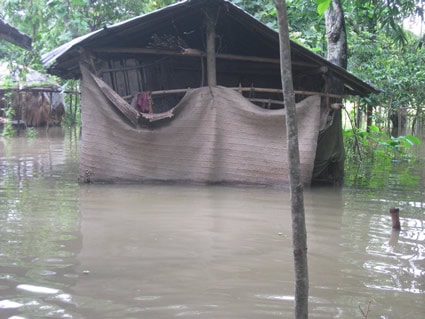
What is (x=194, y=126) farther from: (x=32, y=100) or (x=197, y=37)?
(x=32, y=100)

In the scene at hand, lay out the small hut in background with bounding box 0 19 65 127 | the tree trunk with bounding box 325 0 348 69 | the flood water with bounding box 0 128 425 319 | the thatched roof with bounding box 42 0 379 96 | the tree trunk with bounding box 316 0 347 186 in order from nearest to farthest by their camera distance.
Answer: the flood water with bounding box 0 128 425 319, the thatched roof with bounding box 42 0 379 96, the tree trunk with bounding box 316 0 347 186, the tree trunk with bounding box 325 0 348 69, the small hut in background with bounding box 0 19 65 127

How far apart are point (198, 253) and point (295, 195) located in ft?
6.90

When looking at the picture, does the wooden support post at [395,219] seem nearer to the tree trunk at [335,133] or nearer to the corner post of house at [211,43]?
the tree trunk at [335,133]

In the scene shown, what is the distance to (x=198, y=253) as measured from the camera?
392cm

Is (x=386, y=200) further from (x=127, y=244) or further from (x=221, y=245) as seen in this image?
(x=127, y=244)

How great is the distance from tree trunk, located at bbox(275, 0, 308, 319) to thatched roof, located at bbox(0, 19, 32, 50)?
6.62m

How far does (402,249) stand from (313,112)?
10.5ft

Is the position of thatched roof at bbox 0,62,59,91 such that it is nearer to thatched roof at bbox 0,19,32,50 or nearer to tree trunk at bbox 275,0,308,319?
thatched roof at bbox 0,19,32,50

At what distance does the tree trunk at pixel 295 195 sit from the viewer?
1915 mm

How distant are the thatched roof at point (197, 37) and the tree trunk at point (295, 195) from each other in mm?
4928

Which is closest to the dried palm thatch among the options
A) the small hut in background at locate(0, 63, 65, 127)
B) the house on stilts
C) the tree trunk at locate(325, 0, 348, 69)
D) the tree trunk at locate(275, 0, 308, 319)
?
the house on stilts

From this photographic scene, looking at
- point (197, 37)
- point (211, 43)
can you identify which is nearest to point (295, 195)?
point (211, 43)

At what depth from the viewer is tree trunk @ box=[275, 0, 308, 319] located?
1.92 meters

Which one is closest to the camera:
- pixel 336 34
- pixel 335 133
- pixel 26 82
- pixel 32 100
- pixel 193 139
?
pixel 193 139
